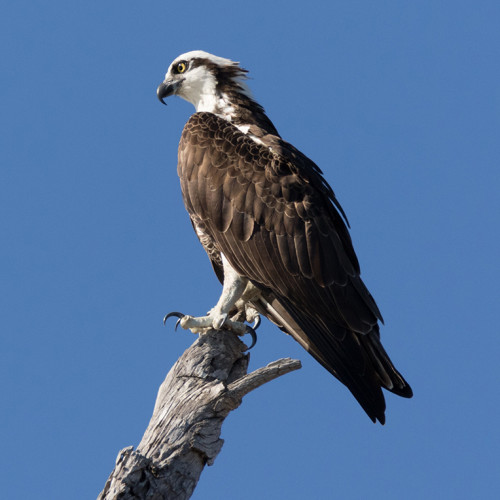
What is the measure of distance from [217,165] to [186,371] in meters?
2.00

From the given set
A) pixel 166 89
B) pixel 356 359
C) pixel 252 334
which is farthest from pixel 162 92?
pixel 356 359

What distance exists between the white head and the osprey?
51 centimetres

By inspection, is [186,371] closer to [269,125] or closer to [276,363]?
[276,363]

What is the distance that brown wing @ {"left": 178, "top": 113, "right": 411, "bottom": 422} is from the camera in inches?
263

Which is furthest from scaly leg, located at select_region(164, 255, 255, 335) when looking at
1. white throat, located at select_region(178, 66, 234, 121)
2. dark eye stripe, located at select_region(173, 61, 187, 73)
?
dark eye stripe, located at select_region(173, 61, 187, 73)

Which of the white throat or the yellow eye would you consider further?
the yellow eye

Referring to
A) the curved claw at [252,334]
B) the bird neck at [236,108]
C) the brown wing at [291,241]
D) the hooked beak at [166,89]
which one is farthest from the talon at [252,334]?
the hooked beak at [166,89]

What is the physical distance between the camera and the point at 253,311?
25.1 ft

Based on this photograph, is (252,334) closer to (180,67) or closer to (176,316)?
(176,316)

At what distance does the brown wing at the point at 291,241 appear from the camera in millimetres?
6676

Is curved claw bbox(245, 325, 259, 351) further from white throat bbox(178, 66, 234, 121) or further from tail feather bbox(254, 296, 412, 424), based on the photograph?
white throat bbox(178, 66, 234, 121)

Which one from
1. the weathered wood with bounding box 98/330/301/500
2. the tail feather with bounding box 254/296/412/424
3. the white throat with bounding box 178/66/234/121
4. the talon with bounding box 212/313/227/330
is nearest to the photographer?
the weathered wood with bounding box 98/330/301/500

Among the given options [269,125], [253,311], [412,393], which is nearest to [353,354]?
[412,393]

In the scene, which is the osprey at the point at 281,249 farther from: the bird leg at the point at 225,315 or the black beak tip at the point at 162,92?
the black beak tip at the point at 162,92
